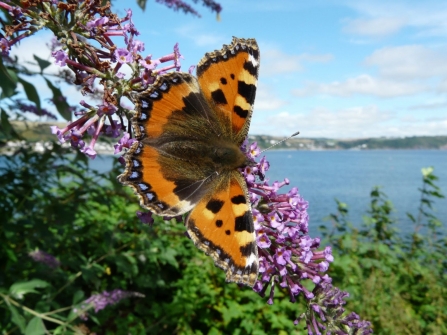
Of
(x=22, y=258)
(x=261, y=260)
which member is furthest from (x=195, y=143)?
(x=22, y=258)

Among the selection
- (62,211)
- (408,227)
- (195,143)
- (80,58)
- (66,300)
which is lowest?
(408,227)

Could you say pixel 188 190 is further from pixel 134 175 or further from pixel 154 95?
pixel 154 95

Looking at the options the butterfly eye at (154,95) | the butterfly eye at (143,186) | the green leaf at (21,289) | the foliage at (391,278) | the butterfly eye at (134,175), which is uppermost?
the butterfly eye at (154,95)

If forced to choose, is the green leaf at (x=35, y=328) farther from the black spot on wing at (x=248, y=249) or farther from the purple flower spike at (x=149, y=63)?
the purple flower spike at (x=149, y=63)

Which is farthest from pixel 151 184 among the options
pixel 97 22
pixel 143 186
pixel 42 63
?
pixel 42 63

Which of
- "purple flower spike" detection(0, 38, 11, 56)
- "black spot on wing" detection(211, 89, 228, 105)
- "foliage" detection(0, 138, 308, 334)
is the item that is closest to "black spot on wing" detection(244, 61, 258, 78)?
"black spot on wing" detection(211, 89, 228, 105)

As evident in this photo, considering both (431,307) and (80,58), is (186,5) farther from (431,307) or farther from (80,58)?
(431,307)

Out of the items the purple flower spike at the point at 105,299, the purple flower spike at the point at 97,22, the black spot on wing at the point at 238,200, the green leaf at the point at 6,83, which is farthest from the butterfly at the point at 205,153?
the purple flower spike at the point at 105,299

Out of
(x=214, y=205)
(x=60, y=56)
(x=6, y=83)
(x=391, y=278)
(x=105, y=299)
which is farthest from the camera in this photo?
(x=391, y=278)
